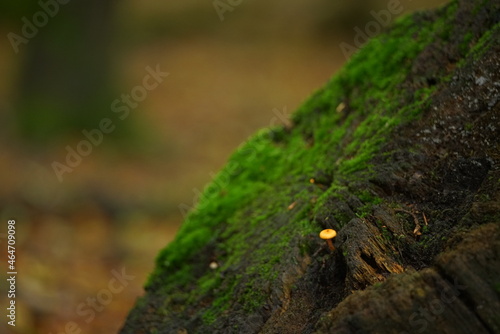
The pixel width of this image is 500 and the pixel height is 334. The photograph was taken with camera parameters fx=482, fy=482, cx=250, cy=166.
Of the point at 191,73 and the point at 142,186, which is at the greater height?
the point at 191,73

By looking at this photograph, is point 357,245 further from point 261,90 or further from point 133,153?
point 261,90

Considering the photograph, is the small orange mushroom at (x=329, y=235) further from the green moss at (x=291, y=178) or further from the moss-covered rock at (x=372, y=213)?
the green moss at (x=291, y=178)

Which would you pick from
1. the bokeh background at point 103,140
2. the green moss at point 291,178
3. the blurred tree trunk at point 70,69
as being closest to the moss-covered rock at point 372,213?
the green moss at point 291,178

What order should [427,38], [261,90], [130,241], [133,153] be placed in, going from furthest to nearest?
[261,90]
[133,153]
[130,241]
[427,38]

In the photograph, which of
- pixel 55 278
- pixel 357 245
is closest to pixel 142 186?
pixel 55 278

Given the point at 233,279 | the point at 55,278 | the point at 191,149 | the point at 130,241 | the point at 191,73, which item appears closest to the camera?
the point at 233,279

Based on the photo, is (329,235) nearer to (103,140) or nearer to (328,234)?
(328,234)

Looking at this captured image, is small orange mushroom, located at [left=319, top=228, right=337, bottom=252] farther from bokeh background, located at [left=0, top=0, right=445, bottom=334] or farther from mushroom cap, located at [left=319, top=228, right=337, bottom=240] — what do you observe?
bokeh background, located at [left=0, top=0, right=445, bottom=334]
